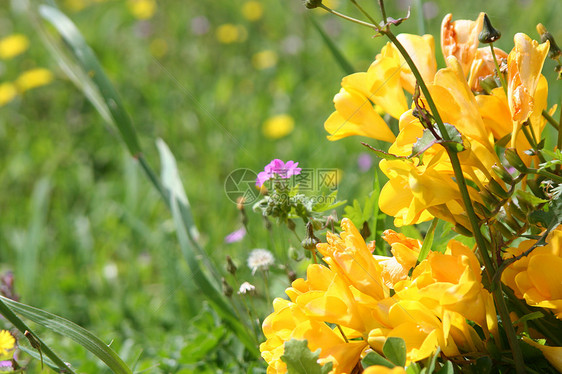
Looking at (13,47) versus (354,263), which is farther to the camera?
(13,47)

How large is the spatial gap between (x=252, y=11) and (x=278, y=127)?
4.17 feet

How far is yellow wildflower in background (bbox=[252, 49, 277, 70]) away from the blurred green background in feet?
0.03

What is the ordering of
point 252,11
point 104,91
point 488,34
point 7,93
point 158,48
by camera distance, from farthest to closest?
point 252,11 < point 158,48 < point 7,93 < point 104,91 < point 488,34

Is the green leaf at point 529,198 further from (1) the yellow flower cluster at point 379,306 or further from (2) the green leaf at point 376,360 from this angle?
(2) the green leaf at point 376,360

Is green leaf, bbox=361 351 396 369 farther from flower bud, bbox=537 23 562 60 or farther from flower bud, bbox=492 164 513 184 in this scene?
flower bud, bbox=537 23 562 60

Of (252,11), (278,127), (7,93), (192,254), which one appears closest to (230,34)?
Answer: (252,11)

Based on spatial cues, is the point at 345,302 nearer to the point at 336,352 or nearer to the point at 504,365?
the point at 336,352

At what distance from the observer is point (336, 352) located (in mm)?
600

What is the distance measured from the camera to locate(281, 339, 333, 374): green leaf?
22.4 inches

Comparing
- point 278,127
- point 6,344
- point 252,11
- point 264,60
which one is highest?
point 6,344

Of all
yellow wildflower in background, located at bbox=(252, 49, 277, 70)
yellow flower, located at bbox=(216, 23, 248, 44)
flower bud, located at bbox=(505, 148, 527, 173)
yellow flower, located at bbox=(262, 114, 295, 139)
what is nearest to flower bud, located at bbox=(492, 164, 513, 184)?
flower bud, located at bbox=(505, 148, 527, 173)

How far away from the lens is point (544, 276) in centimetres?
58

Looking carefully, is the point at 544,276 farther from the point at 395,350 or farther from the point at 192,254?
the point at 192,254

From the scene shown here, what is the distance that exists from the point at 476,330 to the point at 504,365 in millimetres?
56
